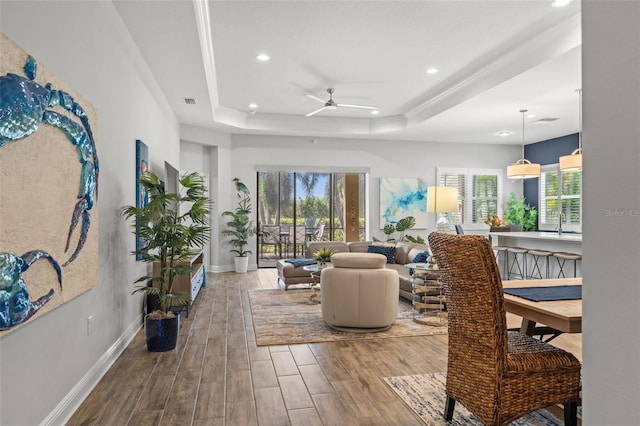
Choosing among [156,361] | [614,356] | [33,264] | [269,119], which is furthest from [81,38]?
[269,119]

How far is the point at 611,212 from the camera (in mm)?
821

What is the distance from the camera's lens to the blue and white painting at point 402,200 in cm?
956

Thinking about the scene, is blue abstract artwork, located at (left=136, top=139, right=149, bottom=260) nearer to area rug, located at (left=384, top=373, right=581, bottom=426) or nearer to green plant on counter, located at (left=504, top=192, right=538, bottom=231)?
area rug, located at (left=384, top=373, right=581, bottom=426)

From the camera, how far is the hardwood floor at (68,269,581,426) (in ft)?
8.36

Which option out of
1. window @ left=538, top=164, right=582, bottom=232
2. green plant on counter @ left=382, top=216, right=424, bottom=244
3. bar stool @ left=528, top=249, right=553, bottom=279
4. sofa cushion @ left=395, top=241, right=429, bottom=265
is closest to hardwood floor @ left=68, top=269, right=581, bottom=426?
bar stool @ left=528, top=249, right=553, bottom=279

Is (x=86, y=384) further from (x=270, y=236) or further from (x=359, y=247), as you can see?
(x=270, y=236)

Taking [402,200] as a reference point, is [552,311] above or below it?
below

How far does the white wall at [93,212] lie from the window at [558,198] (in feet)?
26.7

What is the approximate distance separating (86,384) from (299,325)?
227cm

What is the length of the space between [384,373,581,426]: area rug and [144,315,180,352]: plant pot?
1.95 metres

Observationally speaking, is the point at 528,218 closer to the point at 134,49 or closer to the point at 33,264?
the point at 134,49

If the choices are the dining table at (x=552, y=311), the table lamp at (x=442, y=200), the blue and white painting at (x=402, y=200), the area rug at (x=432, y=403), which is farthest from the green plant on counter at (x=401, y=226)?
the dining table at (x=552, y=311)

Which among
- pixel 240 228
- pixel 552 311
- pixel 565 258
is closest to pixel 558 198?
pixel 565 258

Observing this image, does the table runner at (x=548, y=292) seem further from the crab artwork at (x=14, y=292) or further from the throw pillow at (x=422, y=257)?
the throw pillow at (x=422, y=257)
